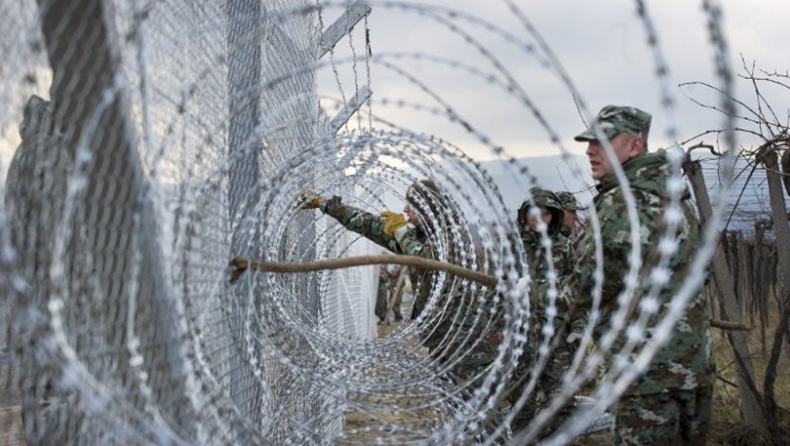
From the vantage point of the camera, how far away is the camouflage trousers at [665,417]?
3.90 metres

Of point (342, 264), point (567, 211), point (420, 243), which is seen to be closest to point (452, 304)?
point (420, 243)

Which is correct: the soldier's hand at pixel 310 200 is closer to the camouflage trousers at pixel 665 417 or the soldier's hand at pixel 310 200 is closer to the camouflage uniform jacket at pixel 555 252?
the camouflage uniform jacket at pixel 555 252

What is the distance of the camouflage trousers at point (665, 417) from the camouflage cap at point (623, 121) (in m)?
1.08

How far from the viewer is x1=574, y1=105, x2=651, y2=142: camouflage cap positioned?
3.99m

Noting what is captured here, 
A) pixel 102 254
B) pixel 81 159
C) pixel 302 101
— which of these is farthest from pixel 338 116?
pixel 81 159

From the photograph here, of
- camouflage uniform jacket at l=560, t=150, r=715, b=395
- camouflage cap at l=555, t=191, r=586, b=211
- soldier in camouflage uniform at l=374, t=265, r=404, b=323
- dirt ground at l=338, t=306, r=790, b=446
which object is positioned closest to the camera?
camouflage uniform jacket at l=560, t=150, r=715, b=395

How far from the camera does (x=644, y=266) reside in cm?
381

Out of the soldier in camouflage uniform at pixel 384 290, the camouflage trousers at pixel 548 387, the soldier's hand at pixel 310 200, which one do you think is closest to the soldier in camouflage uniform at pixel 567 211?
the camouflage trousers at pixel 548 387

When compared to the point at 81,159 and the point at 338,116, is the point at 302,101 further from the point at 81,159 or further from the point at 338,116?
the point at 81,159

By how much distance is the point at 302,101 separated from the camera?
6.56 meters

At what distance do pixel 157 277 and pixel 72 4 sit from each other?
89cm

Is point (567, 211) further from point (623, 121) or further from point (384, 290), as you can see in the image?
point (384, 290)

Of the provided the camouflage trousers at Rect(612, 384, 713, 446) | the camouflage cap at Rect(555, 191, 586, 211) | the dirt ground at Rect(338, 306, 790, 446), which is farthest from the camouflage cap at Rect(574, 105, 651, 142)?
the camouflage cap at Rect(555, 191, 586, 211)

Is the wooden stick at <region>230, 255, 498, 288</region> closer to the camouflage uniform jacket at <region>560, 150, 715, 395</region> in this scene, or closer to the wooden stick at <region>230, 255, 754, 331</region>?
the wooden stick at <region>230, 255, 754, 331</region>
